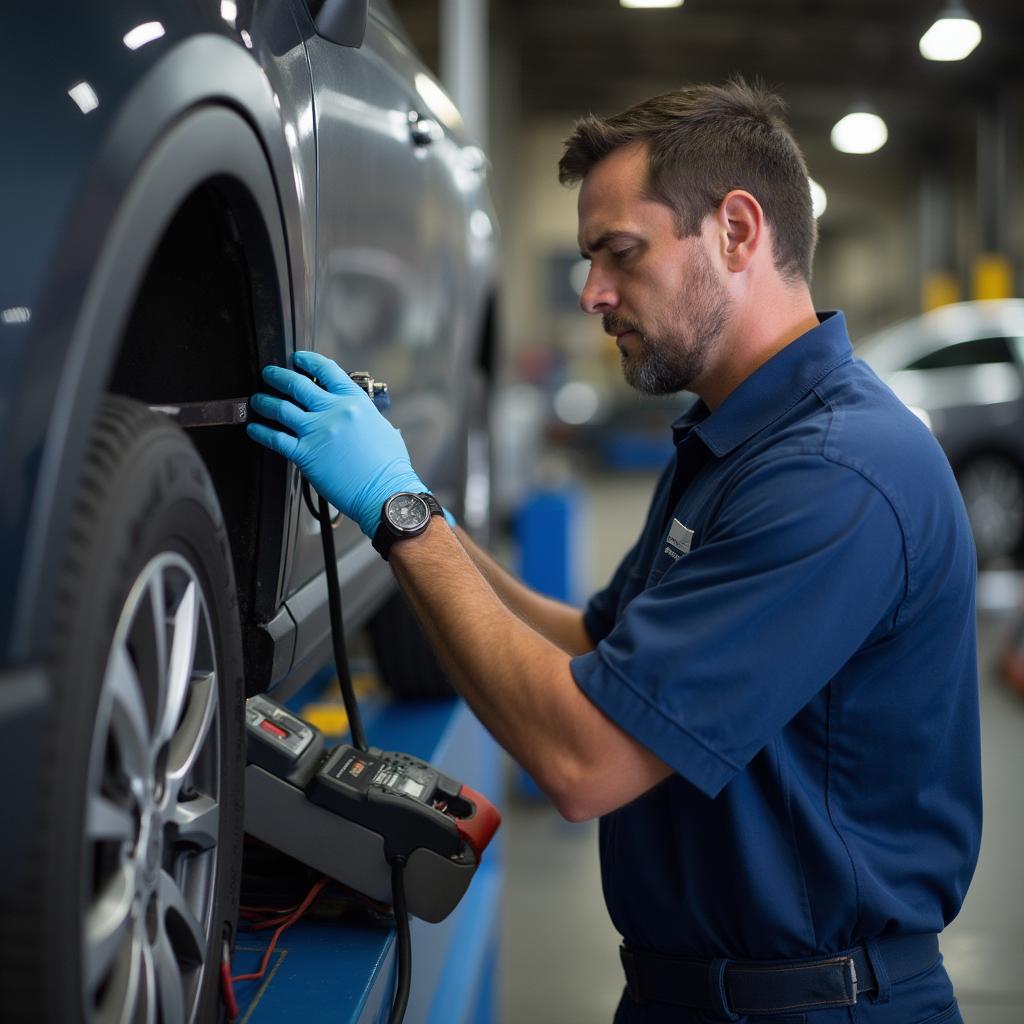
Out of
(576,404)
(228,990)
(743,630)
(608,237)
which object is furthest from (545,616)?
(576,404)

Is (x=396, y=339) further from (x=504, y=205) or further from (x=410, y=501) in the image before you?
(x=504, y=205)

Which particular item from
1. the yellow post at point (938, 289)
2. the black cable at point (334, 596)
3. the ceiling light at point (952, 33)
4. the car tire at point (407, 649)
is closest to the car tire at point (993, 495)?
the ceiling light at point (952, 33)

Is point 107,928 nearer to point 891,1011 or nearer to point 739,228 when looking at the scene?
point 891,1011

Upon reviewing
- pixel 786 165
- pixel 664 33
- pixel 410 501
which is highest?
pixel 664 33

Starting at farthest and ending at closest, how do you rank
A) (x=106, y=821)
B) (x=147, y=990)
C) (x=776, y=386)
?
(x=776, y=386)
(x=147, y=990)
(x=106, y=821)

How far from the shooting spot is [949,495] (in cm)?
145

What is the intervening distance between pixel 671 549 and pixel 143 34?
3.09 ft

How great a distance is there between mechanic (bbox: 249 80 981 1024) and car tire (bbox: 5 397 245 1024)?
11.7 inches

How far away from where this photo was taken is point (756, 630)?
1.31 metres

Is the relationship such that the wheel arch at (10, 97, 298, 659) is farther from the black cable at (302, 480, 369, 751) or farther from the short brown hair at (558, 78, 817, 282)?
the short brown hair at (558, 78, 817, 282)

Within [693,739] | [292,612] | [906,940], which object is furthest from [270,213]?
[906,940]

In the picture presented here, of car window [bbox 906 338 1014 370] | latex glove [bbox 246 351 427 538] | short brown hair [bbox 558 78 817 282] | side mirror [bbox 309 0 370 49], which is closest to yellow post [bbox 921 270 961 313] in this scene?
car window [bbox 906 338 1014 370]

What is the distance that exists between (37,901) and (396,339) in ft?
4.16

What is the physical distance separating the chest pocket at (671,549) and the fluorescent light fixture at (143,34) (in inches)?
35.0
